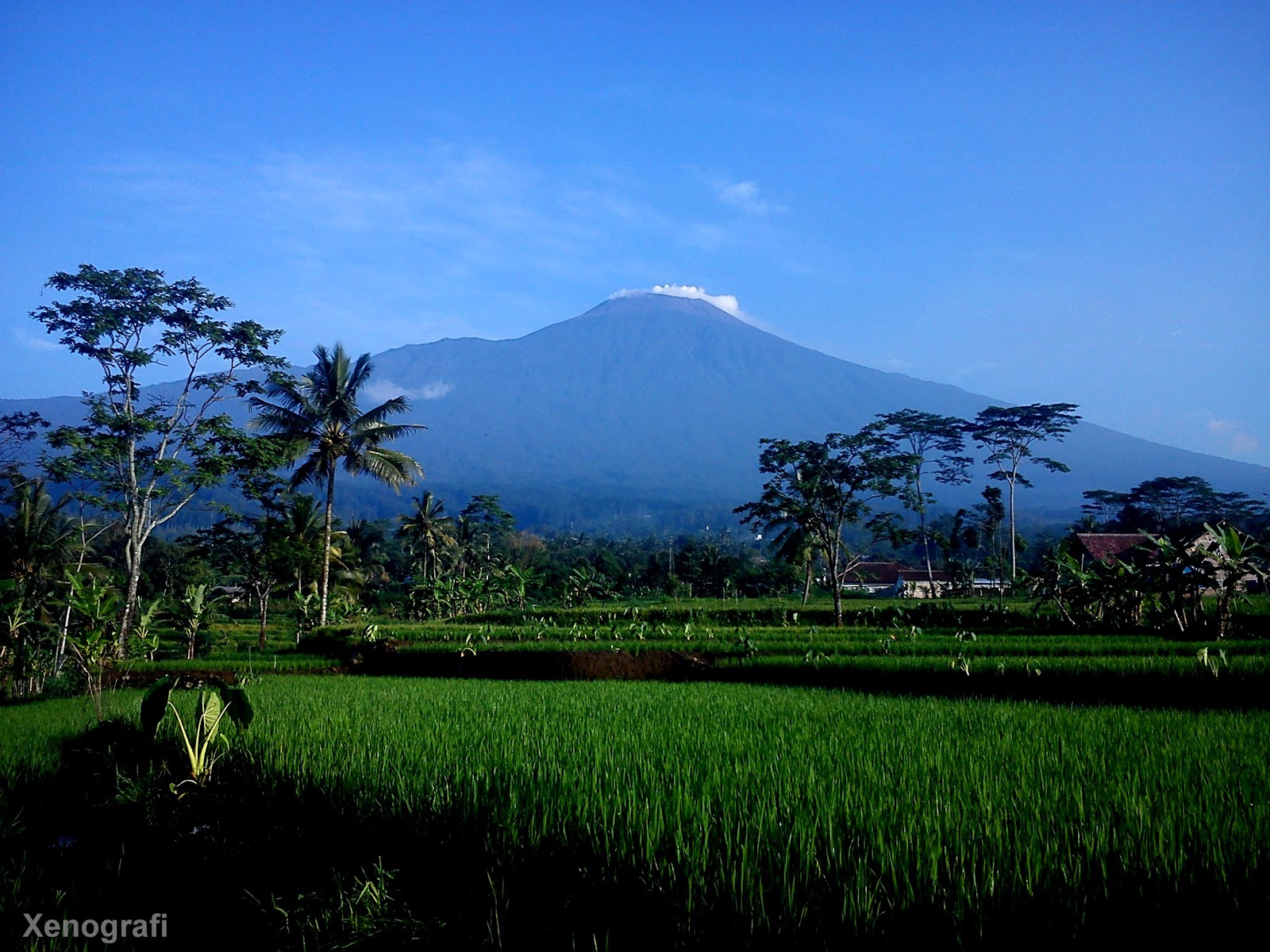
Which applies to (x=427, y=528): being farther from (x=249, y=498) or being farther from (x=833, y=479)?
(x=833, y=479)

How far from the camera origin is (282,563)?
23.2 meters

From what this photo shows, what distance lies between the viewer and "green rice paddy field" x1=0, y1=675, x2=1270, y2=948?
2008 millimetres

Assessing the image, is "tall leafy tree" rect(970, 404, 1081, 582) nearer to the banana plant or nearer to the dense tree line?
the dense tree line

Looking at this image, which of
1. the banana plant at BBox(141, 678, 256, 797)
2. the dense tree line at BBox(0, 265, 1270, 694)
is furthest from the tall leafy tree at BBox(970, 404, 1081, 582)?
the banana plant at BBox(141, 678, 256, 797)

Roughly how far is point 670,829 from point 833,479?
2030 cm

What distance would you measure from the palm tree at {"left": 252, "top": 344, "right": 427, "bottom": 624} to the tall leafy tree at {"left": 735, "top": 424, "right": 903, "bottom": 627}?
38.6ft

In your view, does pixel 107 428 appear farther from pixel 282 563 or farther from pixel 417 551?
pixel 417 551

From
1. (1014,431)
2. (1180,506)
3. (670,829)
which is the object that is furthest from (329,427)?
(1180,506)

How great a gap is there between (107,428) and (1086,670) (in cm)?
1977

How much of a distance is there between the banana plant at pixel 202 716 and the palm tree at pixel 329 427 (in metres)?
18.2

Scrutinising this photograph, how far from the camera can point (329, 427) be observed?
23031 millimetres

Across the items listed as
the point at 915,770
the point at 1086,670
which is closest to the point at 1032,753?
the point at 915,770

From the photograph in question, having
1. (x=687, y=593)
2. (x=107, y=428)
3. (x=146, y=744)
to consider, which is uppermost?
(x=107, y=428)

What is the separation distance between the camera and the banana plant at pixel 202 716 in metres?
4.29
